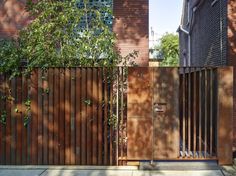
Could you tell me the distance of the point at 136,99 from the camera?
7.38 m

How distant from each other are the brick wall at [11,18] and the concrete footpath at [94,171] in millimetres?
4602

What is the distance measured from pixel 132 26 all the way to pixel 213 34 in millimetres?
2271

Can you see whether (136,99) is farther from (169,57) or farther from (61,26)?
(169,57)

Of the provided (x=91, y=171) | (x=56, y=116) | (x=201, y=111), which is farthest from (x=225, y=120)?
(x=56, y=116)

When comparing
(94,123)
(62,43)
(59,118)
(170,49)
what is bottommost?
(94,123)

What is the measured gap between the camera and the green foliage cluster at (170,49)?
3250 centimetres

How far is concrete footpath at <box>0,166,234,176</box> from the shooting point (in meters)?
6.89

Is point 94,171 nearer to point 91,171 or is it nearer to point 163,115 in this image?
point 91,171

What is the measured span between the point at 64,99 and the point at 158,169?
2.37m

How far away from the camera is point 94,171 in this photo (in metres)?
7.09

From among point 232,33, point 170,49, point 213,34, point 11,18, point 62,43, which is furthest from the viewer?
point 170,49

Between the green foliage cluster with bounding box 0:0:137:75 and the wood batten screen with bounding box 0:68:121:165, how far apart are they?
37 cm

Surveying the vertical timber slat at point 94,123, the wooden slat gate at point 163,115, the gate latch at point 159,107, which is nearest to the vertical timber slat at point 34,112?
the vertical timber slat at point 94,123

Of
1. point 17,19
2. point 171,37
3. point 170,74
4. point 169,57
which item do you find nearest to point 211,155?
point 170,74
